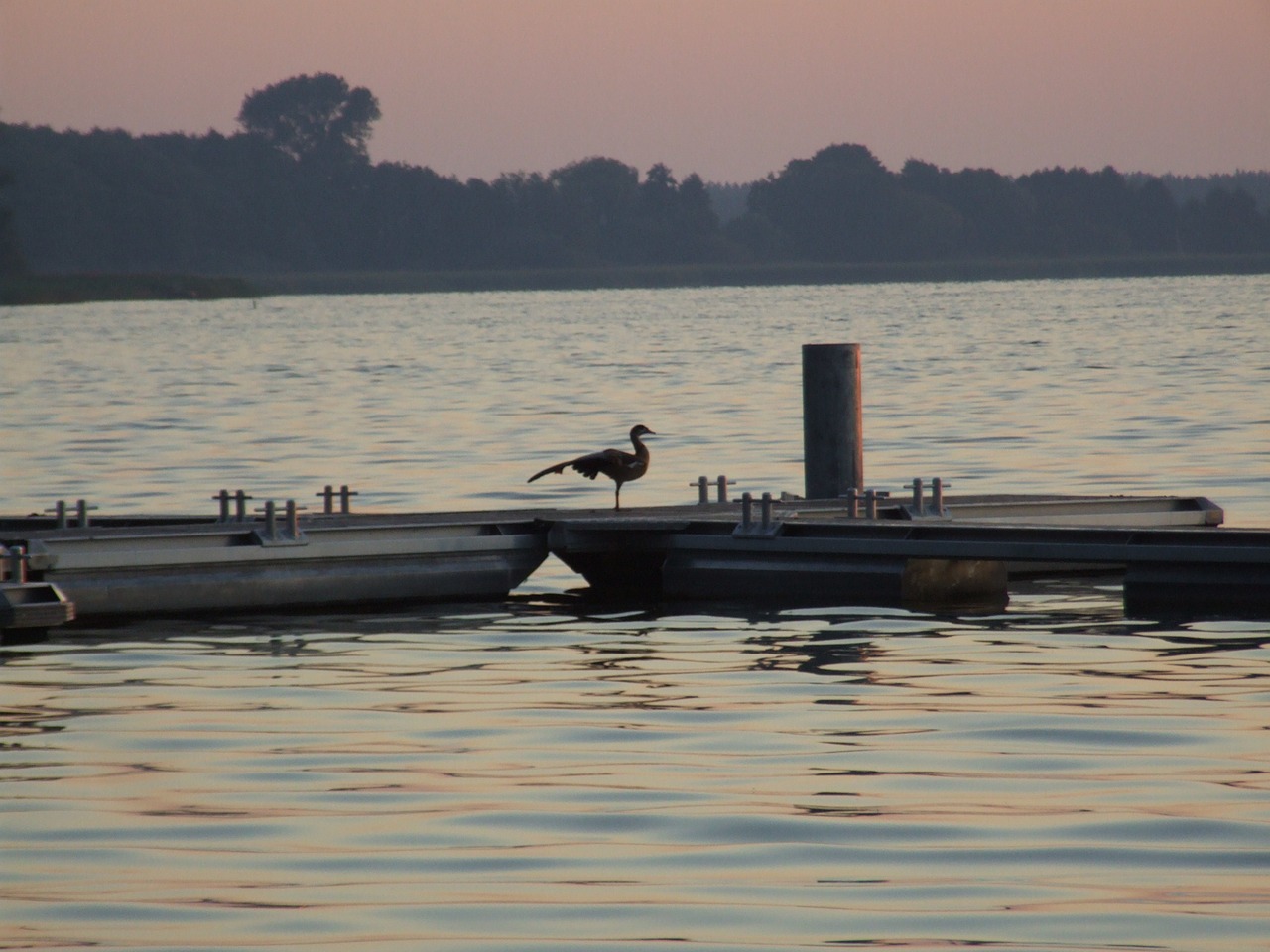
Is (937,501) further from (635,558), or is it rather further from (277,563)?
(277,563)

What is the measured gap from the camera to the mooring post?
1930cm

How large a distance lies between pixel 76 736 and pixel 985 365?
5584cm

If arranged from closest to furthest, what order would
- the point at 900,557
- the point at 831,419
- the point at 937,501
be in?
1. the point at 900,557
2. the point at 937,501
3. the point at 831,419

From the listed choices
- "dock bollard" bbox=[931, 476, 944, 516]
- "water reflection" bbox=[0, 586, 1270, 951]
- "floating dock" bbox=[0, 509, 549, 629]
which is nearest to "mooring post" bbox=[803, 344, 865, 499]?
"dock bollard" bbox=[931, 476, 944, 516]

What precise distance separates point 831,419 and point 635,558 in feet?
9.55

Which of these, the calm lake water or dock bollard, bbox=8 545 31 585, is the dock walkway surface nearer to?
dock bollard, bbox=8 545 31 585

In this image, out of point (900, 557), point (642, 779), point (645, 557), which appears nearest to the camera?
point (642, 779)

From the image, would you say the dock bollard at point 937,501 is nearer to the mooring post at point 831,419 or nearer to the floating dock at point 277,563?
the mooring post at point 831,419

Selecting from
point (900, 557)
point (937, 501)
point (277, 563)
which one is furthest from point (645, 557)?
point (277, 563)

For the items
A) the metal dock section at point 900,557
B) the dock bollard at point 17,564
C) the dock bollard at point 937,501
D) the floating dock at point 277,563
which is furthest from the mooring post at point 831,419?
the dock bollard at point 17,564

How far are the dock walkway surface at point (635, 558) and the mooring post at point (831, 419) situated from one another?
1464mm

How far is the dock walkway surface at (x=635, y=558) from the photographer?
50.8 ft

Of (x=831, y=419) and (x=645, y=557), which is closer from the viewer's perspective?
(x=645, y=557)

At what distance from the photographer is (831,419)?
1936cm
